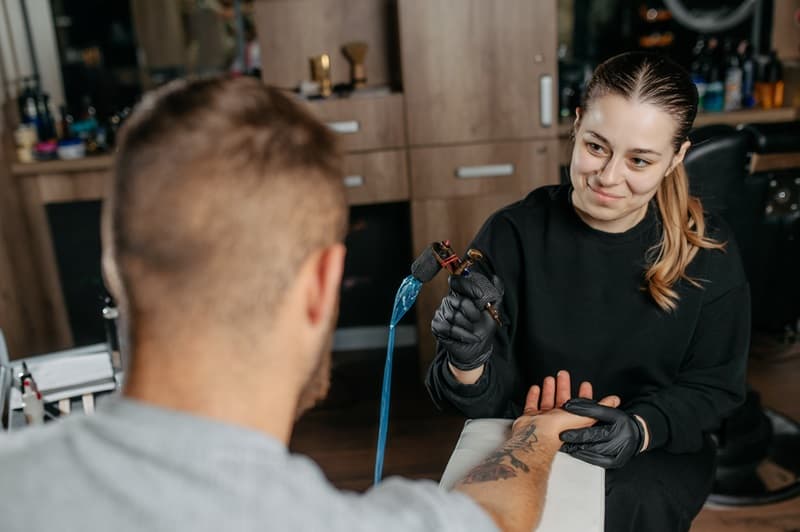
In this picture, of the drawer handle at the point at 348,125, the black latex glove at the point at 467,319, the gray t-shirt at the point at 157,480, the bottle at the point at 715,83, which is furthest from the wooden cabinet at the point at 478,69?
the gray t-shirt at the point at 157,480

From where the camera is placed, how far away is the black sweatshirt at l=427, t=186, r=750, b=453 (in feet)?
4.63

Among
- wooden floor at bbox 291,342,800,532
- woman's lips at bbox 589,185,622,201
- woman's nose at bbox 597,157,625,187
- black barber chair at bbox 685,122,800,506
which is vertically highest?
woman's nose at bbox 597,157,625,187

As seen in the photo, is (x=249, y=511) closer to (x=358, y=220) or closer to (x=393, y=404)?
(x=393, y=404)

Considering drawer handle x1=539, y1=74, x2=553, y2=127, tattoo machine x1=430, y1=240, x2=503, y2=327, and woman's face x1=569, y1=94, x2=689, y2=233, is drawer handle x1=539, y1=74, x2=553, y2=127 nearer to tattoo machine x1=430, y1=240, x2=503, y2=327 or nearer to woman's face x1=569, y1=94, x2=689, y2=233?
woman's face x1=569, y1=94, x2=689, y2=233

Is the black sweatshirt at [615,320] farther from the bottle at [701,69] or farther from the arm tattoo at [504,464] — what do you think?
the bottle at [701,69]

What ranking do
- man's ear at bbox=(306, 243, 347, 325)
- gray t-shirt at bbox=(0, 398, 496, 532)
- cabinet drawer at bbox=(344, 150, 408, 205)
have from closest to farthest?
gray t-shirt at bbox=(0, 398, 496, 532), man's ear at bbox=(306, 243, 347, 325), cabinet drawer at bbox=(344, 150, 408, 205)

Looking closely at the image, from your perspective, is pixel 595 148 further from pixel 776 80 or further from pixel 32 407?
pixel 776 80

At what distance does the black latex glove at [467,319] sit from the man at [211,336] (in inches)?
23.9

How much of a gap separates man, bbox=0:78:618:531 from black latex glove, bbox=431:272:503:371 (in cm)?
61

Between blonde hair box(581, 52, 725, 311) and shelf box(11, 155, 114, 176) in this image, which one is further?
shelf box(11, 155, 114, 176)

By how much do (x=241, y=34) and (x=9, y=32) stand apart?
962 millimetres

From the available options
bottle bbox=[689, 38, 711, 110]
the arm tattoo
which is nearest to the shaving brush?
bottle bbox=[689, 38, 711, 110]

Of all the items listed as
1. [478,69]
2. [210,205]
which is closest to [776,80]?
[478,69]

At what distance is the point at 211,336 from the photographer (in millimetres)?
627
